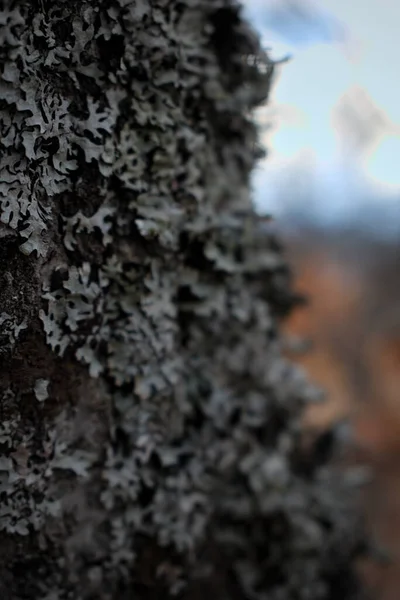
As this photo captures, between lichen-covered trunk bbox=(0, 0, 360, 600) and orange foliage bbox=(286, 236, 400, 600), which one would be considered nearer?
lichen-covered trunk bbox=(0, 0, 360, 600)

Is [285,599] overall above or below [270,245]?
below

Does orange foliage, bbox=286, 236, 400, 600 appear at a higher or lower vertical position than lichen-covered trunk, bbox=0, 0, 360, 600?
higher

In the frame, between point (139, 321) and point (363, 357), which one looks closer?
point (139, 321)

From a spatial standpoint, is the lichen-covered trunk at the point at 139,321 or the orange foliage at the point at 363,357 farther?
the orange foliage at the point at 363,357

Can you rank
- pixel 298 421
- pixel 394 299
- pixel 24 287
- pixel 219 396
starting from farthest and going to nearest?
1. pixel 394 299
2. pixel 298 421
3. pixel 219 396
4. pixel 24 287

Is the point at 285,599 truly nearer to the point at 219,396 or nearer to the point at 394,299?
the point at 219,396

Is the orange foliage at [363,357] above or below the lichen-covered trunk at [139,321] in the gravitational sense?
above

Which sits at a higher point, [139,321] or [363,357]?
[363,357]

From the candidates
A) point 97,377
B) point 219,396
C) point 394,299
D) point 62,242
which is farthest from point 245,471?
point 394,299
